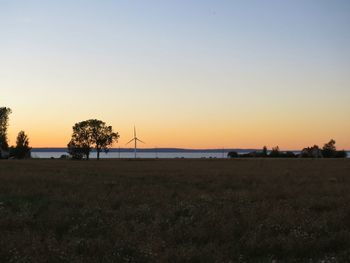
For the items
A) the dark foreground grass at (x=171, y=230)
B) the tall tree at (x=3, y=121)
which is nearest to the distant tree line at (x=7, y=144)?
the tall tree at (x=3, y=121)

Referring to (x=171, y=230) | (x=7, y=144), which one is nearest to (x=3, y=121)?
(x=7, y=144)

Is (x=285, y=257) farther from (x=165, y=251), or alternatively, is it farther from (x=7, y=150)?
(x=7, y=150)

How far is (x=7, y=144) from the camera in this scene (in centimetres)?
16062

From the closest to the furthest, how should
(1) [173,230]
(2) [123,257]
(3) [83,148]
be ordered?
(2) [123,257], (1) [173,230], (3) [83,148]

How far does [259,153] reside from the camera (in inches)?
7785

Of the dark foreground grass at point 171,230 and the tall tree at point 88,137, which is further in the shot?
the tall tree at point 88,137

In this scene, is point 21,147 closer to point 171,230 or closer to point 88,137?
point 88,137

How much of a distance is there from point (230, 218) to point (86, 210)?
4857 millimetres

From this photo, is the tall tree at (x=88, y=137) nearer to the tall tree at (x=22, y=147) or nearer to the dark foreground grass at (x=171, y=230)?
the tall tree at (x=22, y=147)

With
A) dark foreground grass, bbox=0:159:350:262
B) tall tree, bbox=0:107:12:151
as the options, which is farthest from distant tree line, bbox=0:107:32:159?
dark foreground grass, bbox=0:159:350:262

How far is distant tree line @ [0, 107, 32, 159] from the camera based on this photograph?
15038 centimetres

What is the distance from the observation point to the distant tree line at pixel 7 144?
15038 cm

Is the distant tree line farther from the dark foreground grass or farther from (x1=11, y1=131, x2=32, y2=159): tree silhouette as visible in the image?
the dark foreground grass

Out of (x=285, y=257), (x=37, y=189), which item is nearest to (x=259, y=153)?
(x=37, y=189)
